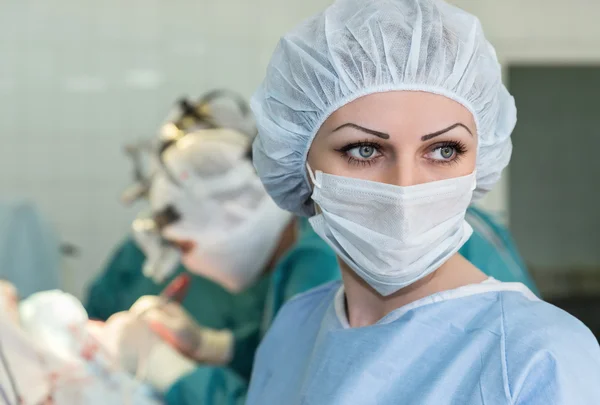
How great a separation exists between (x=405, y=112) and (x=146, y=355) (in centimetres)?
113

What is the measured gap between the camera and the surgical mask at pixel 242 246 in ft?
6.80

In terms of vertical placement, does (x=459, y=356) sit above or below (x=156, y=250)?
above

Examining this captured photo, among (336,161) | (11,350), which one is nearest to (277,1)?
(11,350)

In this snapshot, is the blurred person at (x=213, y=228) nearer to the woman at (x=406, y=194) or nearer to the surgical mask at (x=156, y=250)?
the surgical mask at (x=156, y=250)

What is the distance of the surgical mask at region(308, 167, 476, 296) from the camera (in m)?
0.95

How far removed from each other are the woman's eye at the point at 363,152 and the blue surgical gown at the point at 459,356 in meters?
0.21

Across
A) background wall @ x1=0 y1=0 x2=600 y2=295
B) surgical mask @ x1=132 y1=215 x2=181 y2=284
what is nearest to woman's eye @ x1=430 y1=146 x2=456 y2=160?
surgical mask @ x1=132 y1=215 x2=181 y2=284

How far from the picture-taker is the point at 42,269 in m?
2.97

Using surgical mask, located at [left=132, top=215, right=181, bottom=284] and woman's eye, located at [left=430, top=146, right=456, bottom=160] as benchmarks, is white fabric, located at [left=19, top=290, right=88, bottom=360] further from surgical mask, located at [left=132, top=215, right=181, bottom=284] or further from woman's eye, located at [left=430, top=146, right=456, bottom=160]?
woman's eye, located at [left=430, top=146, right=456, bottom=160]

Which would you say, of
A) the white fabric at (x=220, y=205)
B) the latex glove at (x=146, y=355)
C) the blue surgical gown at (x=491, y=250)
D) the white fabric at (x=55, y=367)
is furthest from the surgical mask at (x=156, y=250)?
the blue surgical gown at (x=491, y=250)

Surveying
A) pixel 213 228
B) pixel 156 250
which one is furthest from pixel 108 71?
pixel 213 228

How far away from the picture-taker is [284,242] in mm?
2170

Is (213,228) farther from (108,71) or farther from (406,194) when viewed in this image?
(108,71)

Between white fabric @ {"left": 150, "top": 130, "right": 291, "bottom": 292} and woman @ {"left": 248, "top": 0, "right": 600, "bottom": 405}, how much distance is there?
0.98 meters
